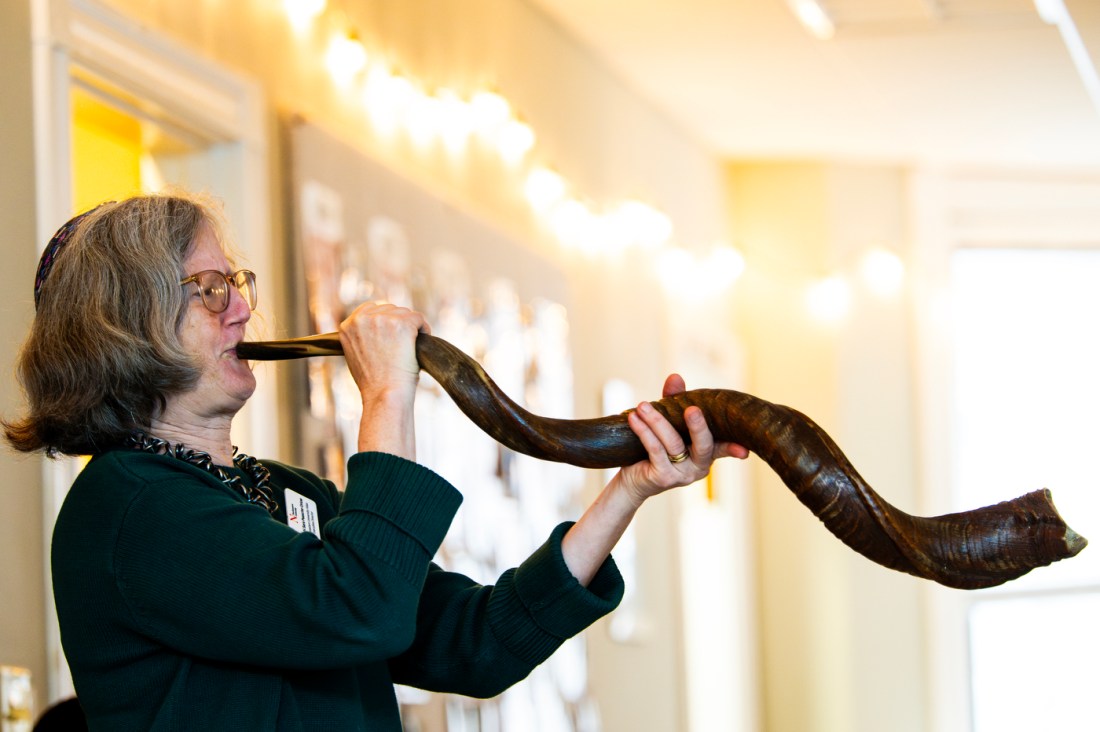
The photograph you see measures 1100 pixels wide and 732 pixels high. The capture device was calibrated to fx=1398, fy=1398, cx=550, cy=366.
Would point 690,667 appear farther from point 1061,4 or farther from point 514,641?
point 514,641

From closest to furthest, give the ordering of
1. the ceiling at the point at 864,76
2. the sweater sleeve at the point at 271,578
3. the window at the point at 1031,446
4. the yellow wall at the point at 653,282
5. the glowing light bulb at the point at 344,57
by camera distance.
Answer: the sweater sleeve at the point at 271,578 < the yellow wall at the point at 653,282 < the glowing light bulb at the point at 344,57 < the ceiling at the point at 864,76 < the window at the point at 1031,446

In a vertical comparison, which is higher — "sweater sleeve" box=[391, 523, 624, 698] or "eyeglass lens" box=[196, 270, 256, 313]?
"eyeglass lens" box=[196, 270, 256, 313]

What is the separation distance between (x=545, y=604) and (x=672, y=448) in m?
0.22

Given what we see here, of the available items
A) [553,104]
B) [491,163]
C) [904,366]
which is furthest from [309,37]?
[904,366]

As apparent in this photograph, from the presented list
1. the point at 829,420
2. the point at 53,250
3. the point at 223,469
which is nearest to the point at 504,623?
the point at 223,469

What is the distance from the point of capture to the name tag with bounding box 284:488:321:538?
4.67ft

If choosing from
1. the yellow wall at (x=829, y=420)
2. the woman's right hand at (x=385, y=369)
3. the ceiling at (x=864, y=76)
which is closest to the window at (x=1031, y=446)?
the yellow wall at (x=829, y=420)

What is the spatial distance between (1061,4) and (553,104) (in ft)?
5.43

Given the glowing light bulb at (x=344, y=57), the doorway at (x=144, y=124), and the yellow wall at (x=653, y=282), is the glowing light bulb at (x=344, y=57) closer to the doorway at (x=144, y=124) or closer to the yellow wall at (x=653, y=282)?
the yellow wall at (x=653, y=282)

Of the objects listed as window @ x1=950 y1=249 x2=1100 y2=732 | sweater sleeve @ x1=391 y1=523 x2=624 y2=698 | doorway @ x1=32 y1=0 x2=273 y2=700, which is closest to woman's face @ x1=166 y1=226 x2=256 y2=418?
sweater sleeve @ x1=391 y1=523 x2=624 y2=698

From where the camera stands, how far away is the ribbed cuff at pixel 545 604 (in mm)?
1473

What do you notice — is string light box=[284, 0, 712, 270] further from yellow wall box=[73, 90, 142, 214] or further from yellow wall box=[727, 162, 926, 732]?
yellow wall box=[727, 162, 926, 732]

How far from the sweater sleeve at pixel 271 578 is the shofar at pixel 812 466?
206mm

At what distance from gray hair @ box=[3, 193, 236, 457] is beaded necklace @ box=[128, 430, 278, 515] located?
0.03 meters
